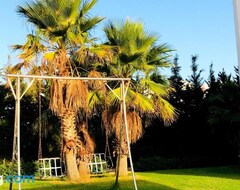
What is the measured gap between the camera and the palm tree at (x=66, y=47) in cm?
637

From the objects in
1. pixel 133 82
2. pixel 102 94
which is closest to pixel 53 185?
pixel 102 94

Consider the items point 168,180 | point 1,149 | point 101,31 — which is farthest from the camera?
point 1,149

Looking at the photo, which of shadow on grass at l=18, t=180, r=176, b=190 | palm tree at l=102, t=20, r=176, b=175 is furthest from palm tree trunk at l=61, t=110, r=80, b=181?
palm tree at l=102, t=20, r=176, b=175

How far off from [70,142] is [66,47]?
68.5 inches

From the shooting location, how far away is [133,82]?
744 cm

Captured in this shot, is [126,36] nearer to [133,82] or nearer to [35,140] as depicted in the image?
[133,82]

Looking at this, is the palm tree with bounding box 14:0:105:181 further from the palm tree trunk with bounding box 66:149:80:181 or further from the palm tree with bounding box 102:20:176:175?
the palm tree with bounding box 102:20:176:175

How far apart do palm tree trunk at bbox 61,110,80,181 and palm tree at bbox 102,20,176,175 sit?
73 cm

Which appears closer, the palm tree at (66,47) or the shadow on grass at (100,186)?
the shadow on grass at (100,186)

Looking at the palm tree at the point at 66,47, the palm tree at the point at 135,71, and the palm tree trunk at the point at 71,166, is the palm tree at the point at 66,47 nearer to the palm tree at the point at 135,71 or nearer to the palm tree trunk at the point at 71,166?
the palm tree trunk at the point at 71,166

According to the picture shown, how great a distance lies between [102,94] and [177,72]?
197 inches

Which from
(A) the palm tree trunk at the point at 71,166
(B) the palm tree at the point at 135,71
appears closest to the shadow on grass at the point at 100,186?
(A) the palm tree trunk at the point at 71,166

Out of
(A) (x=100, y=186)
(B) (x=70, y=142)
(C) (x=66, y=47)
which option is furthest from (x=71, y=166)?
(C) (x=66, y=47)

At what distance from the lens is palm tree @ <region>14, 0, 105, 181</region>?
6.37 m
